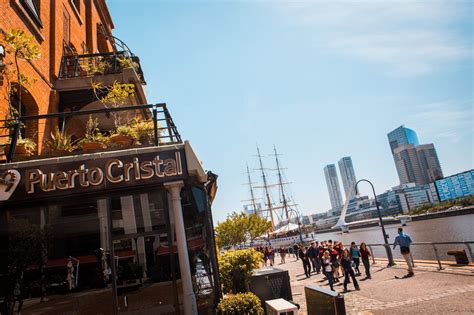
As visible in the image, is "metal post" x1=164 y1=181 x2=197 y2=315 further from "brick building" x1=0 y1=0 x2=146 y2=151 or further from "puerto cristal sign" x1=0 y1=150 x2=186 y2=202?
"brick building" x1=0 y1=0 x2=146 y2=151

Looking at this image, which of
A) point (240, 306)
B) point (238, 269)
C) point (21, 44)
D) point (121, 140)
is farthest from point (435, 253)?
point (21, 44)

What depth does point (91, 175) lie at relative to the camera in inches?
291

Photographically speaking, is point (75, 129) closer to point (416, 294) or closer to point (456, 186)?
point (416, 294)

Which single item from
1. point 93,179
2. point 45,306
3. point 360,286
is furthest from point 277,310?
point 360,286

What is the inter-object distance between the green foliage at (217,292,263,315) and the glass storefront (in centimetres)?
107

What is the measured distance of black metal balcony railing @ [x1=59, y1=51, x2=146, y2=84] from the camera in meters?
13.0

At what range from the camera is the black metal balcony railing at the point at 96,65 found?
13.0 metres

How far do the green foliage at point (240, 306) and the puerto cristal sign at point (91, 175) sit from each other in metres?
3.10

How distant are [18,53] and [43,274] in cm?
621

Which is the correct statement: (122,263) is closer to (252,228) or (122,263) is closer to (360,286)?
(360,286)

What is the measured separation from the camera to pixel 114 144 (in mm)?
8664

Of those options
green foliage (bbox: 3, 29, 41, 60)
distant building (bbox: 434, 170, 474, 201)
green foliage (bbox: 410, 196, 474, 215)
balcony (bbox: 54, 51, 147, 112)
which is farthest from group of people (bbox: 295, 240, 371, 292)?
distant building (bbox: 434, 170, 474, 201)

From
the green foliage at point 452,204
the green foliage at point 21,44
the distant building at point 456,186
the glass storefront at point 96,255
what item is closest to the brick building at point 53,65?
the green foliage at point 21,44

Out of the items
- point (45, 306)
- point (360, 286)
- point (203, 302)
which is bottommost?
point (360, 286)
